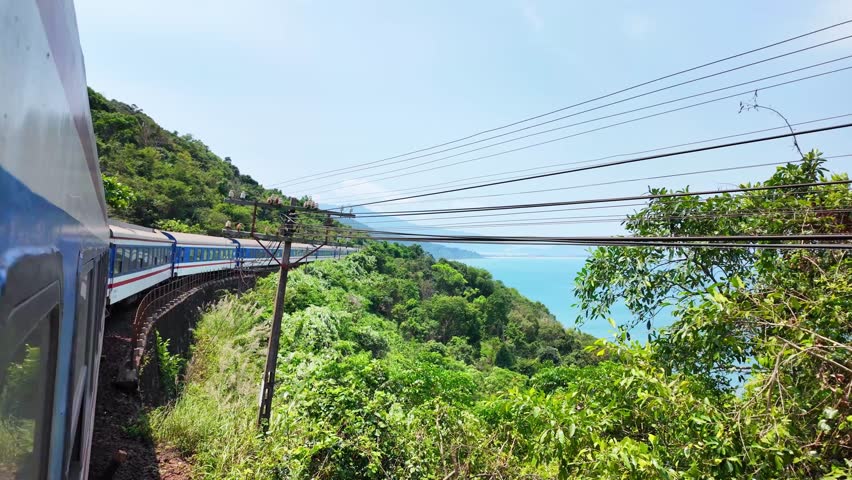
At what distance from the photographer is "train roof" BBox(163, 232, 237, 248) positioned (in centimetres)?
1775

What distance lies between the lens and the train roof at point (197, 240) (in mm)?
17750

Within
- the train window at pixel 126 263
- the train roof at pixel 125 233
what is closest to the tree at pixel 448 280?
the train roof at pixel 125 233

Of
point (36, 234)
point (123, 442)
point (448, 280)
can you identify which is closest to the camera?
point (36, 234)

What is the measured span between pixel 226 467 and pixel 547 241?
645 centimetres

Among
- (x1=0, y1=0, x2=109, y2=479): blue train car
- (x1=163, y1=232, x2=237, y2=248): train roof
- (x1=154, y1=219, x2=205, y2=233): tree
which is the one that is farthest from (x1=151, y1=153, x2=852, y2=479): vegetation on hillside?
(x1=154, y1=219, x2=205, y2=233): tree

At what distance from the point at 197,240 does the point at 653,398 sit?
1925 cm

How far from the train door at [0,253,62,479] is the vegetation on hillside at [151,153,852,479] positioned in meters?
3.97

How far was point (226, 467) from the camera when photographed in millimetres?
7770

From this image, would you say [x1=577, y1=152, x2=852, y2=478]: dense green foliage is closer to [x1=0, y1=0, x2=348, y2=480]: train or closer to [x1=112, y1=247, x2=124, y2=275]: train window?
[x1=0, y1=0, x2=348, y2=480]: train

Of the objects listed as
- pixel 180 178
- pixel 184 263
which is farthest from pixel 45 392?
pixel 180 178

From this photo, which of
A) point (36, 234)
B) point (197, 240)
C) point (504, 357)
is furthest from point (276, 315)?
point (504, 357)

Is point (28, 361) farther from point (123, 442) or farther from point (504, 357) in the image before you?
point (504, 357)

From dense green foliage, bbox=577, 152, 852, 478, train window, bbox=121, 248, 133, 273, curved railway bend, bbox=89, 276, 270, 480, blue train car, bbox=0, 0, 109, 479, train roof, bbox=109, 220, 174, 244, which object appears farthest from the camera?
train window, bbox=121, 248, 133, 273

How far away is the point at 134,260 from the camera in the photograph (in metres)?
12.3
